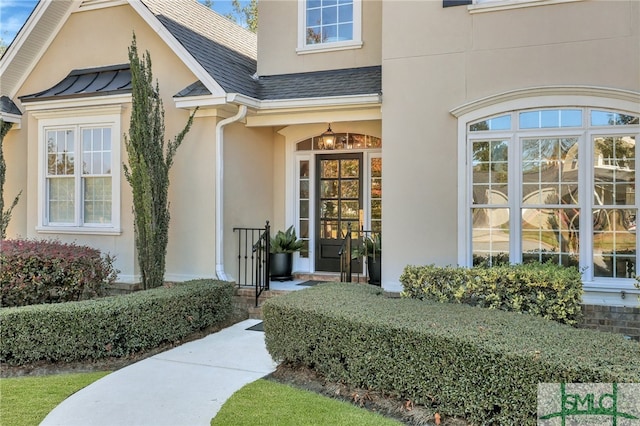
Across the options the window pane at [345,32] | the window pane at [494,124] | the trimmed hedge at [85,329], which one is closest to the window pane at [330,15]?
the window pane at [345,32]

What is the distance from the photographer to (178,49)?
8.23 meters

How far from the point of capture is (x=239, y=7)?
2841cm

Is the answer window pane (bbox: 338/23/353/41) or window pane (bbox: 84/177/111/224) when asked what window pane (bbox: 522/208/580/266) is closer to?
window pane (bbox: 338/23/353/41)

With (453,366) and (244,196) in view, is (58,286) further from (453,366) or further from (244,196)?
(453,366)

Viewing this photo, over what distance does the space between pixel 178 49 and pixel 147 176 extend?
2.43m

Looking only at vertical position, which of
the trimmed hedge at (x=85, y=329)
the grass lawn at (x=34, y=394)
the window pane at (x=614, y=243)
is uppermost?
the window pane at (x=614, y=243)

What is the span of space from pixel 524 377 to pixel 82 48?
9.72 metres

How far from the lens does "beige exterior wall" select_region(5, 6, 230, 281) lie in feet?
27.4

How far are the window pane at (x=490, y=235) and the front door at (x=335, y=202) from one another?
2973 mm

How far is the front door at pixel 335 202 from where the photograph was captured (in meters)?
9.52

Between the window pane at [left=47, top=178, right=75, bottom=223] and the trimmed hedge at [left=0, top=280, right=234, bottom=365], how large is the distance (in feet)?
12.1

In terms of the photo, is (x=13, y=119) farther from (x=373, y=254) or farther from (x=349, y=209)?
(x=373, y=254)

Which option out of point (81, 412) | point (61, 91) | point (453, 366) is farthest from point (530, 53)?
point (61, 91)

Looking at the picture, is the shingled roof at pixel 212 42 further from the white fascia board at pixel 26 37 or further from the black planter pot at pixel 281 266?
the black planter pot at pixel 281 266
